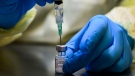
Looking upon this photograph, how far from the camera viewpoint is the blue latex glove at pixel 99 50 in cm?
67

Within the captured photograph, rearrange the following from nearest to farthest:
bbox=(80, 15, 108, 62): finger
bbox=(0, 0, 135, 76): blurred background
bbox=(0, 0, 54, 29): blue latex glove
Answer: bbox=(80, 15, 108, 62): finger
bbox=(0, 0, 54, 29): blue latex glove
bbox=(0, 0, 135, 76): blurred background

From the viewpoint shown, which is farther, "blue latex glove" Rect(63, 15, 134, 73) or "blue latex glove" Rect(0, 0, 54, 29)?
"blue latex glove" Rect(0, 0, 54, 29)

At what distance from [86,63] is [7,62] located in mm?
293

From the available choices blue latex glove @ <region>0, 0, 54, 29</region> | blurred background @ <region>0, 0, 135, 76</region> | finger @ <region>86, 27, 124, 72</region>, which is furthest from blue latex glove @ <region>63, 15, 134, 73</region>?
blurred background @ <region>0, 0, 135, 76</region>

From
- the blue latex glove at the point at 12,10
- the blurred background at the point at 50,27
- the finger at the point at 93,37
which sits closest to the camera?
the finger at the point at 93,37

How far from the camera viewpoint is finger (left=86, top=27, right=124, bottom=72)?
2.28 ft

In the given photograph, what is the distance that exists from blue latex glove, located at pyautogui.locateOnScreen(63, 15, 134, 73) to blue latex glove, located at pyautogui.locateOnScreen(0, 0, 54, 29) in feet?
0.54

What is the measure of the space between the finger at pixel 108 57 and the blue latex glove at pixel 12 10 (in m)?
0.22

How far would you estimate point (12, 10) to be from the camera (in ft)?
2.76

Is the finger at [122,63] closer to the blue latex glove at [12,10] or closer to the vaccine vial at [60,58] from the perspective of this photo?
the vaccine vial at [60,58]

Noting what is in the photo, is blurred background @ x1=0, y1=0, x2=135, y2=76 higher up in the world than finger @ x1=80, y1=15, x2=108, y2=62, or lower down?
lower down

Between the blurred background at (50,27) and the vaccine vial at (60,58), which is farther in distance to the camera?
the blurred background at (50,27)

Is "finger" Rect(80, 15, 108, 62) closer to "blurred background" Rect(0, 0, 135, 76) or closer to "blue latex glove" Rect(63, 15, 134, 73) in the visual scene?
"blue latex glove" Rect(63, 15, 134, 73)

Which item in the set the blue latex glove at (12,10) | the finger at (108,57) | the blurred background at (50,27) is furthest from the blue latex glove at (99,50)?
the blurred background at (50,27)
